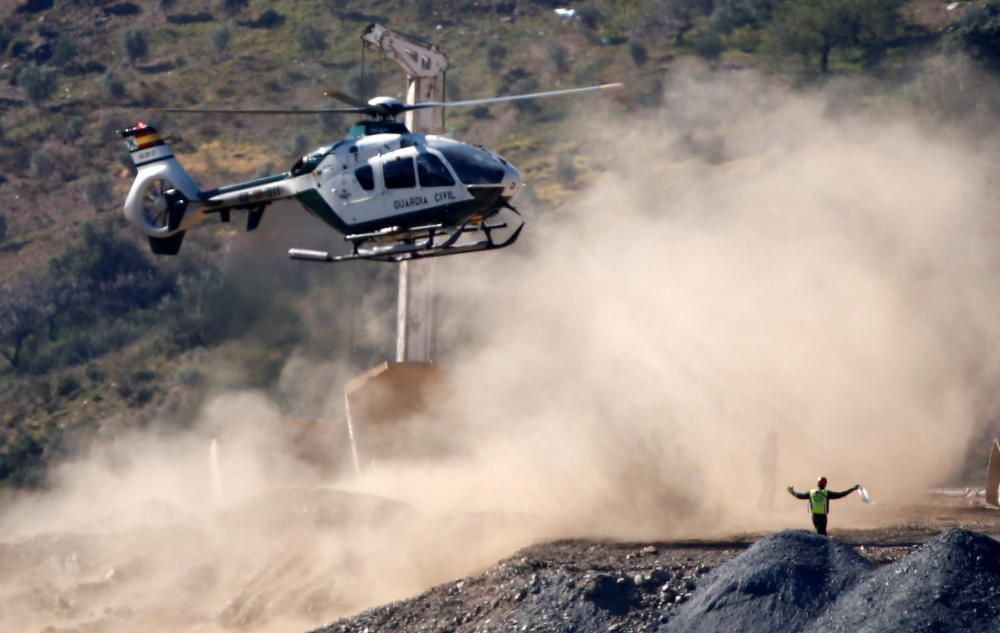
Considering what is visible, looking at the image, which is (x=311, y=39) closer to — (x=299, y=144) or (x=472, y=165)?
(x=299, y=144)

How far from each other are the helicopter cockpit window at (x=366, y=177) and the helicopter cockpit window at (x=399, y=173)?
22 centimetres

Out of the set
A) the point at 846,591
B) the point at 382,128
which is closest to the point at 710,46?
the point at 382,128

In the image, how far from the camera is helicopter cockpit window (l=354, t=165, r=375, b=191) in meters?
23.0

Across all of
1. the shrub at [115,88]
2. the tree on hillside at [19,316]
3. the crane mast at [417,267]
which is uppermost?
the shrub at [115,88]

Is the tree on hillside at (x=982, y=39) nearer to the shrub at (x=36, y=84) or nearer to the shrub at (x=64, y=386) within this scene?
the shrub at (x=64, y=386)

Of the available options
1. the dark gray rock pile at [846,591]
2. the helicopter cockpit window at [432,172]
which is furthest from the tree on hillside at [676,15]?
the dark gray rock pile at [846,591]

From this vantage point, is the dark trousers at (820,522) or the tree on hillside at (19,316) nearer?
the dark trousers at (820,522)

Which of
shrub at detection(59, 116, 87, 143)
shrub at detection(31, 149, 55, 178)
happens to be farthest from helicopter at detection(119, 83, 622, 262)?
shrub at detection(59, 116, 87, 143)

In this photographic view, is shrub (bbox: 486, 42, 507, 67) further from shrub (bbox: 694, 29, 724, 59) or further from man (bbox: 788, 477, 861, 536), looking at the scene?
man (bbox: 788, 477, 861, 536)

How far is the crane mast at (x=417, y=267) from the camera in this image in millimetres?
26656

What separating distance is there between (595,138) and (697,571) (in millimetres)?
33287

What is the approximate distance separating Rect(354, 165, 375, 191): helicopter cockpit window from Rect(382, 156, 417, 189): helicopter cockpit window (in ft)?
0.73

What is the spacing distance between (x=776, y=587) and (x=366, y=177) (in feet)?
32.3

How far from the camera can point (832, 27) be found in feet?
177
